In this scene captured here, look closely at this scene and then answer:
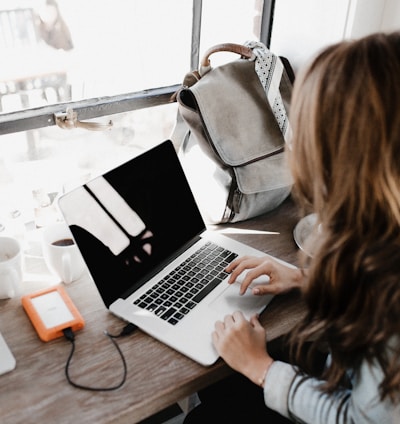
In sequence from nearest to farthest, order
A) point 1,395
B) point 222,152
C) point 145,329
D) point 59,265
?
point 1,395 → point 145,329 → point 59,265 → point 222,152

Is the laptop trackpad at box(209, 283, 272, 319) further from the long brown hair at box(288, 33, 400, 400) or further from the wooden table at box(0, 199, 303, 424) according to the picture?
the long brown hair at box(288, 33, 400, 400)

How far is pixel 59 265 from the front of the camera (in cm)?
101

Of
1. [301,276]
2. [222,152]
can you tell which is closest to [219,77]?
[222,152]

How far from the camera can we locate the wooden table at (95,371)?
760 mm

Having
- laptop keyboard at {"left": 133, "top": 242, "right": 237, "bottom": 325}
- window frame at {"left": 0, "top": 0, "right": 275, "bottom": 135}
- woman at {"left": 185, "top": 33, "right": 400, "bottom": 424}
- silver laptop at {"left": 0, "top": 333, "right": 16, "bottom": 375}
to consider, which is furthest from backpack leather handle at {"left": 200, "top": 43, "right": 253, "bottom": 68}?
silver laptop at {"left": 0, "top": 333, "right": 16, "bottom": 375}

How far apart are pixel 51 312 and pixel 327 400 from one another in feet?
1.65

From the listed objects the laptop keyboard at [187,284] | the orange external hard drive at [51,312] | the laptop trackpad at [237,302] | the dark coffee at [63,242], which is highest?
the dark coffee at [63,242]

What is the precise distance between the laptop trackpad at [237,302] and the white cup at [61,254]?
29cm

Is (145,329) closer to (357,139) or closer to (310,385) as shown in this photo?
(310,385)

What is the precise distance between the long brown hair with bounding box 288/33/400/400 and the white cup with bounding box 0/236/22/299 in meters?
0.56

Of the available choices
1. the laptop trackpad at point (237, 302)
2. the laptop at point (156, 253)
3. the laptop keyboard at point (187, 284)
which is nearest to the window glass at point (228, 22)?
the laptop at point (156, 253)

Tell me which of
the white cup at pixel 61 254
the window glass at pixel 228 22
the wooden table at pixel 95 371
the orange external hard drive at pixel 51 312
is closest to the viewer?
the wooden table at pixel 95 371

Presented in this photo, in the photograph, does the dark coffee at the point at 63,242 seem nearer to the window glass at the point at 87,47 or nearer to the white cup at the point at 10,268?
the white cup at the point at 10,268

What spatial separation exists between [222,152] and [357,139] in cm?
53
